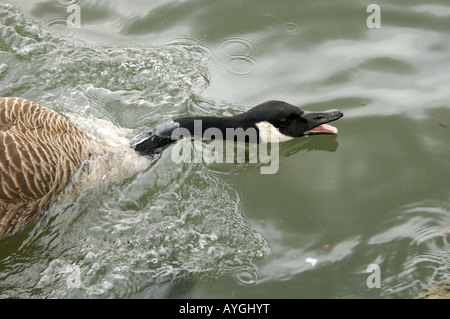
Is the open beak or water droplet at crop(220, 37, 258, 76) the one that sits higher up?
water droplet at crop(220, 37, 258, 76)

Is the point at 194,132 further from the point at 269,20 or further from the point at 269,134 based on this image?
the point at 269,20

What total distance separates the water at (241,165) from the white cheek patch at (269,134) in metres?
0.22

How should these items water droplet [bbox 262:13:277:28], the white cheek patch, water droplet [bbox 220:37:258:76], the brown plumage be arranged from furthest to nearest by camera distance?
1. water droplet [bbox 262:13:277:28]
2. water droplet [bbox 220:37:258:76]
3. the white cheek patch
4. the brown plumage

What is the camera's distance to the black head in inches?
222

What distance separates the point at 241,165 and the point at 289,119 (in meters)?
0.80

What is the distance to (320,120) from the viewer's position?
18.6 ft

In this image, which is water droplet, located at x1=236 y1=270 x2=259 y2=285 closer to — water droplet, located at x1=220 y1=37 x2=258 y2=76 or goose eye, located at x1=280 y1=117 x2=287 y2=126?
goose eye, located at x1=280 y1=117 x2=287 y2=126

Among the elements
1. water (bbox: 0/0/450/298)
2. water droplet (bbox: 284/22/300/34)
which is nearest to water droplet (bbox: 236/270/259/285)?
water (bbox: 0/0/450/298)

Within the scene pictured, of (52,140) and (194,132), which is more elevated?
(194,132)

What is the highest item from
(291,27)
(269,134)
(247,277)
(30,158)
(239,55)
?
(291,27)

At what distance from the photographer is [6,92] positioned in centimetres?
678

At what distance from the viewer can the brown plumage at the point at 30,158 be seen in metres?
4.82

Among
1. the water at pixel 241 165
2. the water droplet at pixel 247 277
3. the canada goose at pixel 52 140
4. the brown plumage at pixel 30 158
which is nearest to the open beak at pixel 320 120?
the canada goose at pixel 52 140

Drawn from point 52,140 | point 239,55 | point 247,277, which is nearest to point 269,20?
point 239,55
